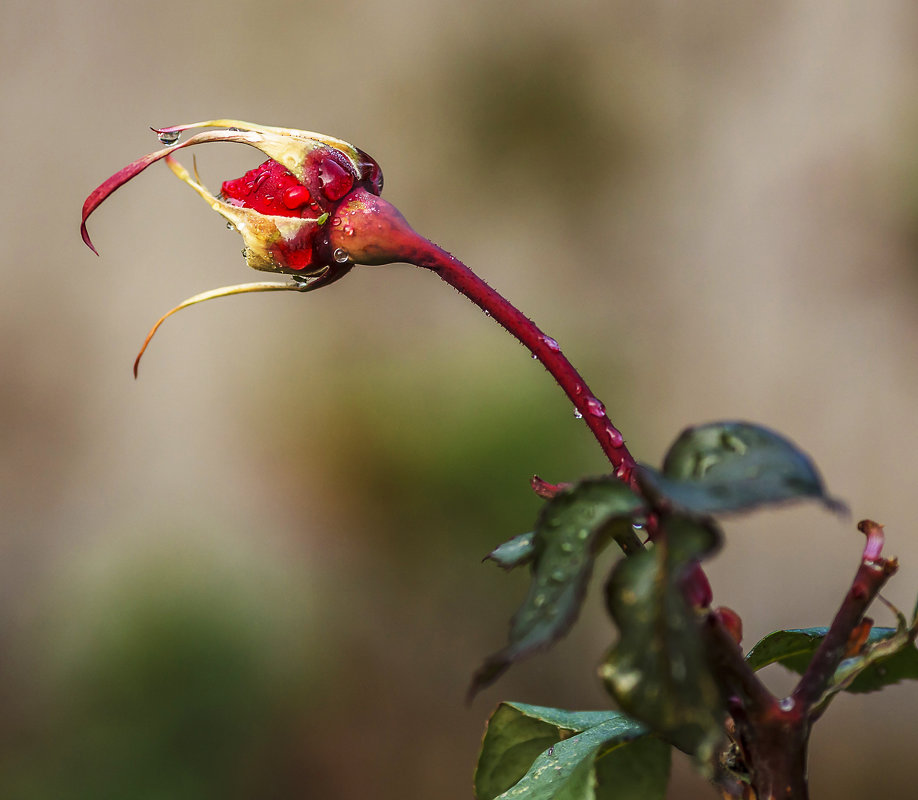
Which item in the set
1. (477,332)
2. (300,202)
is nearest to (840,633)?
(300,202)

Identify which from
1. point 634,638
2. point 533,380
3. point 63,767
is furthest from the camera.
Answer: point 533,380

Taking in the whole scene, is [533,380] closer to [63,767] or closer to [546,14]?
[546,14]

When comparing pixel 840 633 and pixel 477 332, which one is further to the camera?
pixel 477 332

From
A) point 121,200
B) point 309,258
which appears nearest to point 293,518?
point 121,200

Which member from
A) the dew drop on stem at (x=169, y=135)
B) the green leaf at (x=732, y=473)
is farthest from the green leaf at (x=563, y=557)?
the dew drop on stem at (x=169, y=135)

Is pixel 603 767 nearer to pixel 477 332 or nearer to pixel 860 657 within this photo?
pixel 860 657

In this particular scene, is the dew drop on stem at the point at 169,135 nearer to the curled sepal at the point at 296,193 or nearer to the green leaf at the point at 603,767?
the curled sepal at the point at 296,193
